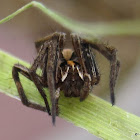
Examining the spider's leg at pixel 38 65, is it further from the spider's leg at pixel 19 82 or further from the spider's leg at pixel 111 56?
the spider's leg at pixel 111 56

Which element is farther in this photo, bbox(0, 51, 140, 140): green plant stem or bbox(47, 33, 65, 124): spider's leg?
bbox(0, 51, 140, 140): green plant stem

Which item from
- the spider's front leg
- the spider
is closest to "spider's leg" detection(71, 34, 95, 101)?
the spider

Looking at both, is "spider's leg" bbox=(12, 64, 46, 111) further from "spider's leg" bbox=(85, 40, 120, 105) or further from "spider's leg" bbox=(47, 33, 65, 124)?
"spider's leg" bbox=(85, 40, 120, 105)

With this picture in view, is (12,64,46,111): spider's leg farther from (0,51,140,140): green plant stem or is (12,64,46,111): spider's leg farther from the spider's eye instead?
the spider's eye

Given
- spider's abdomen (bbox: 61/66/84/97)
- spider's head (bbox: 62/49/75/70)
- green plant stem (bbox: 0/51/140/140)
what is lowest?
green plant stem (bbox: 0/51/140/140)

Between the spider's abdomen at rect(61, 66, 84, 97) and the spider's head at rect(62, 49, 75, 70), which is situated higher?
the spider's head at rect(62, 49, 75, 70)

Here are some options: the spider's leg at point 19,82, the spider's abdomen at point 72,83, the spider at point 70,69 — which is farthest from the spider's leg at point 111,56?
the spider's leg at point 19,82

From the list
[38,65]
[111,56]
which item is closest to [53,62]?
[38,65]
